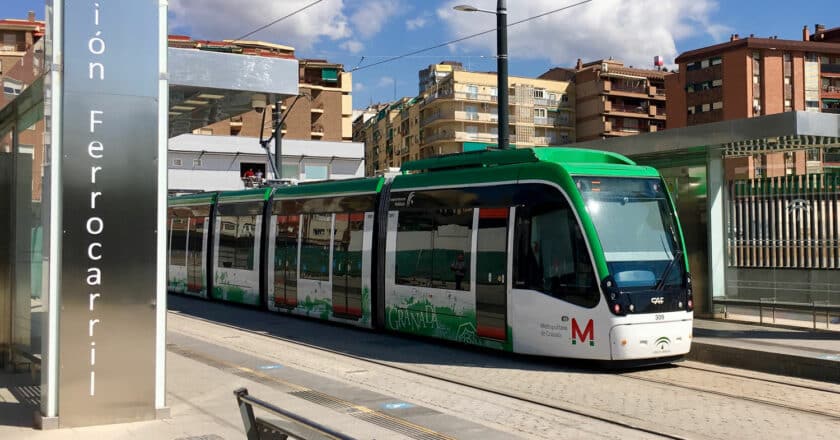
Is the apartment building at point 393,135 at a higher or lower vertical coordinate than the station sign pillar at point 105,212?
higher

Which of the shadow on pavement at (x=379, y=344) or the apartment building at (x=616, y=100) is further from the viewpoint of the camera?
the apartment building at (x=616, y=100)

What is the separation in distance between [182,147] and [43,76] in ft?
178

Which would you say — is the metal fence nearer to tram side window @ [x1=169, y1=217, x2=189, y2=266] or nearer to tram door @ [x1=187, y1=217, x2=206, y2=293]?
Result: tram door @ [x1=187, y1=217, x2=206, y2=293]

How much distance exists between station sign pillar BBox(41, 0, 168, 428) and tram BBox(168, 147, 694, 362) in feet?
18.5

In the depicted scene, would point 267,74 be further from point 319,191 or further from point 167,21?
point 319,191

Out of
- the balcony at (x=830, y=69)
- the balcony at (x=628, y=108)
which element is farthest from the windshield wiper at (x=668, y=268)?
the balcony at (x=628, y=108)

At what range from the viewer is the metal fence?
15.2 metres

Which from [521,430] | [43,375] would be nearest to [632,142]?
[521,430]

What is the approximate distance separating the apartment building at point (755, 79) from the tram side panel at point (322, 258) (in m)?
63.6

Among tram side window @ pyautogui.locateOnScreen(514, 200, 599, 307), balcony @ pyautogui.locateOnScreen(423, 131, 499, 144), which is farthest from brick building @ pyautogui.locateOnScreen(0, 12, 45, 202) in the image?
balcony @ pyautogui.locateOnScreen(423, 131, 499, 144)

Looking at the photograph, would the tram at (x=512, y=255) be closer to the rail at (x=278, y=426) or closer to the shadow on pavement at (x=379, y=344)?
the shadow on pavement at (x=379, y=344)

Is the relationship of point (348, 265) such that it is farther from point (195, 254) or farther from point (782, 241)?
point (195, 254)

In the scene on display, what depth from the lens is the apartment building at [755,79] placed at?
76062 mm

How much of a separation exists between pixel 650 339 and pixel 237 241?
12.5 meters
